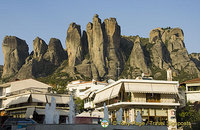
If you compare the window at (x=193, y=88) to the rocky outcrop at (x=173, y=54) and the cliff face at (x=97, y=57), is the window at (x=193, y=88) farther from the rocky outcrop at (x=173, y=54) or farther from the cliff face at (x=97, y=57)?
the rocky outcrop at (x=173, y=54)

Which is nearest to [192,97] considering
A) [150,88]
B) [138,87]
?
[150,88]

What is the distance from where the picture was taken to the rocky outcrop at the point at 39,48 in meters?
173

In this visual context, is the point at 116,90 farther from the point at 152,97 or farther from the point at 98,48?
the point at 98,48

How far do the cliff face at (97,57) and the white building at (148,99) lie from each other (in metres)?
101

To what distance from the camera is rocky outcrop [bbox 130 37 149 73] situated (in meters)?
158

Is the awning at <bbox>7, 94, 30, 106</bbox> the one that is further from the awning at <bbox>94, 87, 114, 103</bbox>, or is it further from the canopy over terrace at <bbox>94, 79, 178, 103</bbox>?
the canopy over terrace at <bbox>94, 79, 178, 103</bbox>

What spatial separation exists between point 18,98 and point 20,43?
135991 millimetres

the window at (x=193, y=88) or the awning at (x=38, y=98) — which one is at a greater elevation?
the window at (x=193, y=88)

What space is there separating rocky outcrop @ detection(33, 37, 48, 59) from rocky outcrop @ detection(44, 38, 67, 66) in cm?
316

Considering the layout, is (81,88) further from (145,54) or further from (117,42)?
(145,54)

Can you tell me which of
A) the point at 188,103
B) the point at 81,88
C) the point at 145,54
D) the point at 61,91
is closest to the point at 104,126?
the point at 188,103

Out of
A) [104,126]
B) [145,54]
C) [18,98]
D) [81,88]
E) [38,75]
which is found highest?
[145,54]

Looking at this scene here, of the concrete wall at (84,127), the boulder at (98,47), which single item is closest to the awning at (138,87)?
the concrete wall at (84,127)

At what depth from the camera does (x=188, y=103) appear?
173 ft
